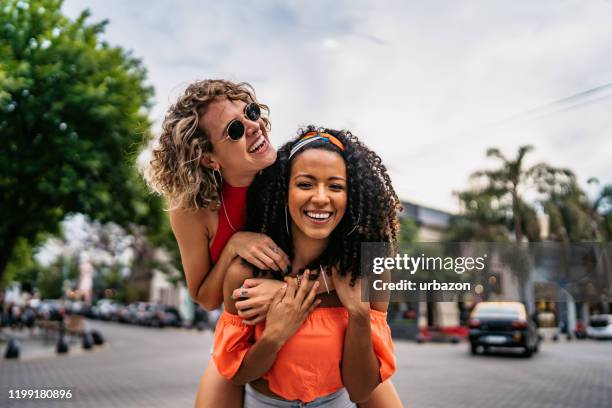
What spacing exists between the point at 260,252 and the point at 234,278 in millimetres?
136

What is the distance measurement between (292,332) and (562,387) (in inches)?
406

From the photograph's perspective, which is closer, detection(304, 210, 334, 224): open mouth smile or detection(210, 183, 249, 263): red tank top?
detection(304, 210, 334, 224): open mouth smile

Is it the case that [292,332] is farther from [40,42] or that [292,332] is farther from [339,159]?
[40,42]

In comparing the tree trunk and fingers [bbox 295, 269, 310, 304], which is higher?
the tree trunk

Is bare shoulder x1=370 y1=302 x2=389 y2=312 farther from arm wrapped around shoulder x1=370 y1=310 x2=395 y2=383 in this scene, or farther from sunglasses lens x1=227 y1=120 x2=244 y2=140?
sunglasses lens x1=227 y1=120 x2=244 y2=140

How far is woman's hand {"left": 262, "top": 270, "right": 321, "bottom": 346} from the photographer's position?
5.49 ft

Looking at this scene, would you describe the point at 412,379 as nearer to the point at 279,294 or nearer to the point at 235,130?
the point at 279,294

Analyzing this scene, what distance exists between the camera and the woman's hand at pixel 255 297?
170cm

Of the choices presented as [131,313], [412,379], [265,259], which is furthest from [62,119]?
[131,313]

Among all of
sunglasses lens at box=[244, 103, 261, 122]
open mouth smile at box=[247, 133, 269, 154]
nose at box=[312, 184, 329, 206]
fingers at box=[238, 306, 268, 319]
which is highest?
sunglasses lens at box=[244, 103, 261, 122]

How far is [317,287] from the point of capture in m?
1.74

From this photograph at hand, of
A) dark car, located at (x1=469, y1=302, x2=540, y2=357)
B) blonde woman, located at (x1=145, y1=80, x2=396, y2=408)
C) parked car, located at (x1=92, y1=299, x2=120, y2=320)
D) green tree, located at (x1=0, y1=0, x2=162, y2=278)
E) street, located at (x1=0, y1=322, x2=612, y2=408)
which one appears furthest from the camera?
parked car, located at (x1=92, y1=299, x2=120, y2=320)

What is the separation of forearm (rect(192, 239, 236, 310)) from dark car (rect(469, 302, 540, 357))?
48.2ft

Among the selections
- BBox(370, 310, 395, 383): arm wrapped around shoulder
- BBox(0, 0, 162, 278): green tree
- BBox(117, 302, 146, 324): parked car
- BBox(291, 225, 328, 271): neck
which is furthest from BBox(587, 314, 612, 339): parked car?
BBox(291, 225, 328, 271): neck
